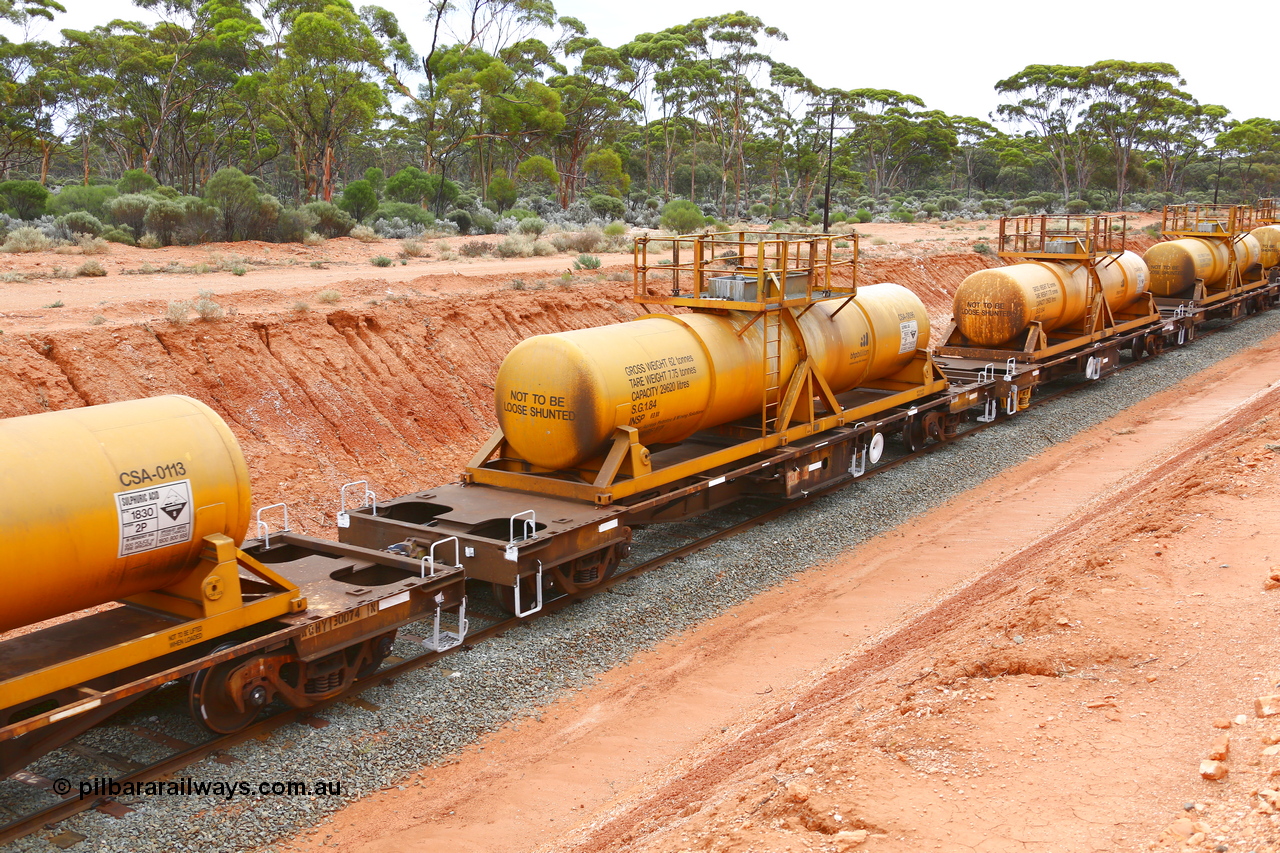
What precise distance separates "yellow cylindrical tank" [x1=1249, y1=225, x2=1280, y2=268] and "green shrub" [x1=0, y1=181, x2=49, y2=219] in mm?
40354

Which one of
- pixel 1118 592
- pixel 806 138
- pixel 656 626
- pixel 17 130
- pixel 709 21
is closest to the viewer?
pixel 1118 592

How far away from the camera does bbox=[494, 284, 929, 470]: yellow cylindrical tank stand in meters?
11.3

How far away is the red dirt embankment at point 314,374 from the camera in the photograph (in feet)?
47.5

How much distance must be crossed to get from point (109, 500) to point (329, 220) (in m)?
27.4

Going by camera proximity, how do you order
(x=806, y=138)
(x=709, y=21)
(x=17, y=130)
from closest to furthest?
1. (x=17, y=130)
2. (x=709, y=21)
3. (x=806, y=138)

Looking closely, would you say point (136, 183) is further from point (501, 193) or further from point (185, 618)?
point (185, 618)

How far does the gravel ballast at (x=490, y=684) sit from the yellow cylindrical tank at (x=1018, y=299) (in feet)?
14.2

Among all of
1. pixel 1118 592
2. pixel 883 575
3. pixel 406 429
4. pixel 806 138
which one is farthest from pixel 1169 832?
pixel 806 138

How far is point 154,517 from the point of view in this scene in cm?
745

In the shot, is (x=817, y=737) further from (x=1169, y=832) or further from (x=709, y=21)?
(x=709, y=21)

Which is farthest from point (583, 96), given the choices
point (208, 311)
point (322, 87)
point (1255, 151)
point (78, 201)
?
point (1255, 151)

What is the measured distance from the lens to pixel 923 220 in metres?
62.2

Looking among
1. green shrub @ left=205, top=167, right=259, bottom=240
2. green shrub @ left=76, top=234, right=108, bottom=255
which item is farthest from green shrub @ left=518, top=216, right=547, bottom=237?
green shrub @ left=76, top=234, right=108, bottom=255

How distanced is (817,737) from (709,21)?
5980cm
